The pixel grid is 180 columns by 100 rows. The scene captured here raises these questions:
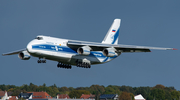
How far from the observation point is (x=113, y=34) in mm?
47312

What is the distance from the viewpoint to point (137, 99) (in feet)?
283

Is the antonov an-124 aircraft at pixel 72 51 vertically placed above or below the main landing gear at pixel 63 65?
above

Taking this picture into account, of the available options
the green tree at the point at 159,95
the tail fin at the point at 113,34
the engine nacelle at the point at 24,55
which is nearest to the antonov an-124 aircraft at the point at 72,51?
the engine nacelle at the point at 24,55

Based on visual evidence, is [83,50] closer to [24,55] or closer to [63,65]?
[63,65]

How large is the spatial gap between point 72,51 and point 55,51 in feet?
8.16

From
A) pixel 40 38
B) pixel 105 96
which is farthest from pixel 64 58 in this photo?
pixel 105 96

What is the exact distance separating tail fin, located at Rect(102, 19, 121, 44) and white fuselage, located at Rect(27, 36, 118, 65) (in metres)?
5.11

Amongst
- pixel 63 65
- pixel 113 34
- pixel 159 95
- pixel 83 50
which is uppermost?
pixel 113 34

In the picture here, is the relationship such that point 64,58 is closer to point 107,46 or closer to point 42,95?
point 107,46

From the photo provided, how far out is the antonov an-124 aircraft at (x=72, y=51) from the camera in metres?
37.7

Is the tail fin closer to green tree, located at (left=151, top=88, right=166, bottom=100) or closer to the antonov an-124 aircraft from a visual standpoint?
the antonov an-124 aircraft

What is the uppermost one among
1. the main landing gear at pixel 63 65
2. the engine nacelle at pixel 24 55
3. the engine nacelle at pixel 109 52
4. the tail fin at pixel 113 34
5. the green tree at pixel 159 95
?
the tail fin at pixel 113 34

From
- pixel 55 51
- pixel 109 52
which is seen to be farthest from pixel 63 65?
pixel 109 52

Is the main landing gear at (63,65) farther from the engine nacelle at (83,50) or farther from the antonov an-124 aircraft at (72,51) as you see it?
the engine nacelle at (83,50)
